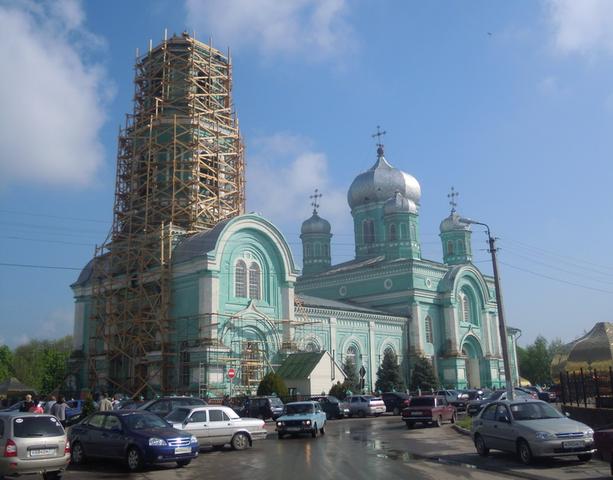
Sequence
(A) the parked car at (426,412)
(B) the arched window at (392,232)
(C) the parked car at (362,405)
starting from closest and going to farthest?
(A) the parked car at (426,412) < (C) the parked car at (362,405) < (B) the arched window at (392,232)

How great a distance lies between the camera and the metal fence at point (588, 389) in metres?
20.1

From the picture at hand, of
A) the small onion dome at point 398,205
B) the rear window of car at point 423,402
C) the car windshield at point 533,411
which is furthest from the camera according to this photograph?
the small onion dome at point 398,205

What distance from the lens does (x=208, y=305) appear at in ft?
111

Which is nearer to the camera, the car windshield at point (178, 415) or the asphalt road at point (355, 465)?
the asphalt road at point (355, 465)

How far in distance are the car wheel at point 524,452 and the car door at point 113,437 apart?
332 inches

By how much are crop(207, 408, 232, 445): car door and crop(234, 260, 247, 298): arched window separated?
18.2 meters

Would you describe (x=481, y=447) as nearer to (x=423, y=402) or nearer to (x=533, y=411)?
(x=533, y=411)

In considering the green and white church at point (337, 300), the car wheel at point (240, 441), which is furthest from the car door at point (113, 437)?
the green and white church at point (337, 300)

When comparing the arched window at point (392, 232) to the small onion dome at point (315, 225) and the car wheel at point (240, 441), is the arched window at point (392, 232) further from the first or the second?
the car wheel at point (240, 441)

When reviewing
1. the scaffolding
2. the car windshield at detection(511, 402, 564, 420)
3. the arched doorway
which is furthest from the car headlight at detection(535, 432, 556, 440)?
the arched doorway

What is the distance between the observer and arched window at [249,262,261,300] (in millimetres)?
37312

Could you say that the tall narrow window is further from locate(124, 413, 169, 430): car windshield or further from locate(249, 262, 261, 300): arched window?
locate(124, 413, 169, 430): car windshield

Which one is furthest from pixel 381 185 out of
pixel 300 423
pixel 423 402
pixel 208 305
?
pixel 300 423

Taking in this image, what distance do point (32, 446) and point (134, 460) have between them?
2641 millimetres
